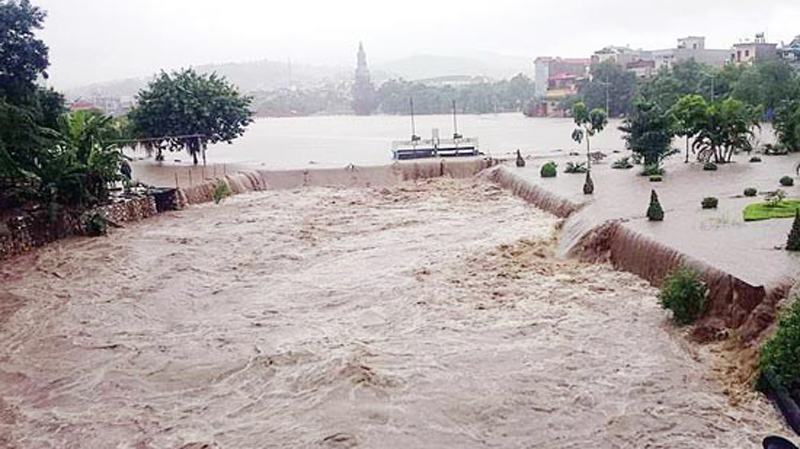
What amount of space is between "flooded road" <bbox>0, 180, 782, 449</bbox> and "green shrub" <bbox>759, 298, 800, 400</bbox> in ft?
1.18

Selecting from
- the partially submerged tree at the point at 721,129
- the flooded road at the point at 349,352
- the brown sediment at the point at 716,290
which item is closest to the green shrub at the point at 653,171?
the partially submerged tree at the point at 721,129

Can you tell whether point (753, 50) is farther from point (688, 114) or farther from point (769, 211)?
point (769, 211)

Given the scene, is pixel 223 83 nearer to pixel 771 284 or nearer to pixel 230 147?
pixel 230 147

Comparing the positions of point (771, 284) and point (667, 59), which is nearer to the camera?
point (771, 284)

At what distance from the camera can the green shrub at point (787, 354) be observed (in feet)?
26.5

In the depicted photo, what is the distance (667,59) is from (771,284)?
6400cm

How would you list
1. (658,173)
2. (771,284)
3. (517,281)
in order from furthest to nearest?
(658,173)
(517,281)
(771,284)

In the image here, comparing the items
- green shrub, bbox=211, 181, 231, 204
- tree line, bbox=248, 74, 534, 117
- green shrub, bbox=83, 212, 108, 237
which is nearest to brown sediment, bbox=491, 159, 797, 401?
green shrub, bbox=211, 181, 231, 204

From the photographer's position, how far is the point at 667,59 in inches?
2689

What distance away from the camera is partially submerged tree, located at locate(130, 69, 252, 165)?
98.0ft

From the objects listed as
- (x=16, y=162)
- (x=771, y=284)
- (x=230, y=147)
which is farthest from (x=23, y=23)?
(x=230, y=147)

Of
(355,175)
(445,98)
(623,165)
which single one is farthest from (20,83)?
(445,98)

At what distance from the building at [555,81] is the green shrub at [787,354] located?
181 ft

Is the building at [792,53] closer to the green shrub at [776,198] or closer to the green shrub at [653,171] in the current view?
the green shrub at [653,171]
